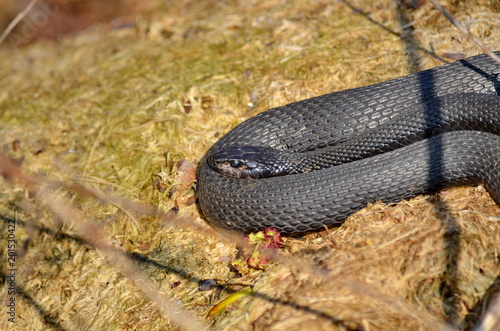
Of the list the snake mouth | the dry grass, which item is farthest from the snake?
the dry grass

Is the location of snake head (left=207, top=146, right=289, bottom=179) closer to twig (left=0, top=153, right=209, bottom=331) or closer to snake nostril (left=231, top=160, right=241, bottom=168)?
snake nostril (left=231, top=160, right=241, bottom=168)

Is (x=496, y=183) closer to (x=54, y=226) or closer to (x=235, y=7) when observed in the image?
(x=54, y=226)

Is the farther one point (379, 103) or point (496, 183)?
point (379, 103)

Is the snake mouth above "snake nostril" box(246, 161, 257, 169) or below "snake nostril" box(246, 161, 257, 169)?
above

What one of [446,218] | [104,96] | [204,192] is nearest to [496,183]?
[446,218]

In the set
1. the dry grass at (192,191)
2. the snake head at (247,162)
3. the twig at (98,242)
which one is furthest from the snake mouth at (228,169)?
the twig at (98,242)

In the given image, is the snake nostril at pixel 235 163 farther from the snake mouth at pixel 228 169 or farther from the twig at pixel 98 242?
the twig at pixel 98 242

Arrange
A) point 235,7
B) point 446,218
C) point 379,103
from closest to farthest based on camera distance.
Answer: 1. point 446,218
2. point 379,103
3. point 235,7
